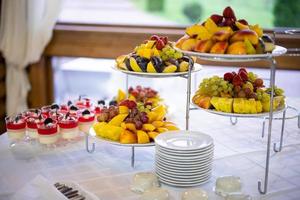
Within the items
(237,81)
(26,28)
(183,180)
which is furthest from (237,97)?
(26,28)

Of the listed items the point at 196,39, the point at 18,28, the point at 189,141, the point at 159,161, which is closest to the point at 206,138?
the point at 189,141

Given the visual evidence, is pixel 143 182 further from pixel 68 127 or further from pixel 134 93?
pixel 134 93

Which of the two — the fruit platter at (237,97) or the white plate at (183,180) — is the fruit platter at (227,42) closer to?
the fruit platter at (237,97)

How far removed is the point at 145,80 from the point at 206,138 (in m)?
1.74

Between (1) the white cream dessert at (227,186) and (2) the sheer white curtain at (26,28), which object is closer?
(1) the white cream dessert at (227,186)

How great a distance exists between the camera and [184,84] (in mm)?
2754

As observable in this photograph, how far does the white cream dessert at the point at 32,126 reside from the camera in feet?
4.55

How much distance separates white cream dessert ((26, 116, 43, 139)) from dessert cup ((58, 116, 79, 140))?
76mm

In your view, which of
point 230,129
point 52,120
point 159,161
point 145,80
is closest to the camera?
point 159,161

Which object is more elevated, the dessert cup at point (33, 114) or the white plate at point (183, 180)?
the dessert cup at point (33, 114)

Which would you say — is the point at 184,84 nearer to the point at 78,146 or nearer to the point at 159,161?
the point at 78,146

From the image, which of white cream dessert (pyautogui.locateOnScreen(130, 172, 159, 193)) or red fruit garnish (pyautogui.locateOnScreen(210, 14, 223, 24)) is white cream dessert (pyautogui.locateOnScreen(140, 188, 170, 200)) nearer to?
white cream dessert (pyautogui.locateOnScreen(130, 172, 159, 193))

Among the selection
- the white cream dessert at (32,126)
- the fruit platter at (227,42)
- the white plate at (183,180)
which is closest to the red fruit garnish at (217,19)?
the fruit platter at (227,42)

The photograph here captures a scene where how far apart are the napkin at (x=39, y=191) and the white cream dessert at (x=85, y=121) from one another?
1.19ft
